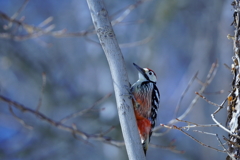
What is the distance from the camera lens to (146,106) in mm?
3973

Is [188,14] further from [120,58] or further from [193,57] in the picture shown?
[120,58]

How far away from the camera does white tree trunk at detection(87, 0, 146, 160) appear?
270 cm

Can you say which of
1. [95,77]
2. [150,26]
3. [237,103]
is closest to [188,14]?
[150,26]

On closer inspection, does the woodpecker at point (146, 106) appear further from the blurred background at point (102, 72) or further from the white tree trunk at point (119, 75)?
the blurred background at point (102, 72)

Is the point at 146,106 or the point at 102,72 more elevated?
the point at 102,72

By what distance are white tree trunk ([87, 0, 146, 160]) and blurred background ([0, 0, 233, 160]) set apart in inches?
254

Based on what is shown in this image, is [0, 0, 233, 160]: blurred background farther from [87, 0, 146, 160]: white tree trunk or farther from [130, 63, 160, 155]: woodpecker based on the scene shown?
[87, 0, 146, 160]: white tree trunk

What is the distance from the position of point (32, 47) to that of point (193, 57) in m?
4.85

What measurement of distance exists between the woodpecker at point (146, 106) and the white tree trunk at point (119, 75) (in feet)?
2.99

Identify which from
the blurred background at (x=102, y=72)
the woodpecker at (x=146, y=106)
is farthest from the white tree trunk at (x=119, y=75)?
the blurred background at (x=102, y=72)

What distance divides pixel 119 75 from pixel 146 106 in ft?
4.33

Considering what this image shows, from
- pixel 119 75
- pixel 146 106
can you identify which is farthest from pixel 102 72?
pixel 119 75

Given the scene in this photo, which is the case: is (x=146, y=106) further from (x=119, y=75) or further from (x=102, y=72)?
(x=102, y=72)

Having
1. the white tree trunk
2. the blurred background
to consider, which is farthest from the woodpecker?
the blurred background
